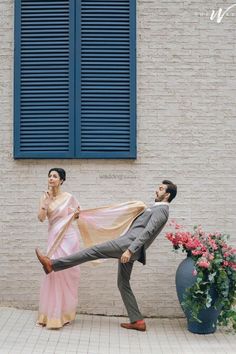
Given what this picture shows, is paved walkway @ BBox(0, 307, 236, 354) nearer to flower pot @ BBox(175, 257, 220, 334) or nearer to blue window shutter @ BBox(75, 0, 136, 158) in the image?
flower pot @ BBox(175, 257, 220, 334)

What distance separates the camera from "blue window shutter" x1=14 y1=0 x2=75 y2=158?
701cm

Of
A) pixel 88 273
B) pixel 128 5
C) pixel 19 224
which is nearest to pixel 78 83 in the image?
pixel 128 5

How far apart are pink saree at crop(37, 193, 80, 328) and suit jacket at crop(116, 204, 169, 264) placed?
1.92 ft

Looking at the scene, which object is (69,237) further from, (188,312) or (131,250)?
(188,312)

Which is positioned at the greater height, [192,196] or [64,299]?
[192,196]

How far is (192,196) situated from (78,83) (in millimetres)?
1918

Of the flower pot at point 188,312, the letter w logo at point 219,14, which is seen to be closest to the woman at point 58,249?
the flower pot at point 188,312

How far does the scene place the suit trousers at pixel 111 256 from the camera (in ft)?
19.9

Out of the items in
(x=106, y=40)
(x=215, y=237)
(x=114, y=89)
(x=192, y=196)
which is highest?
(x=106, y=40)

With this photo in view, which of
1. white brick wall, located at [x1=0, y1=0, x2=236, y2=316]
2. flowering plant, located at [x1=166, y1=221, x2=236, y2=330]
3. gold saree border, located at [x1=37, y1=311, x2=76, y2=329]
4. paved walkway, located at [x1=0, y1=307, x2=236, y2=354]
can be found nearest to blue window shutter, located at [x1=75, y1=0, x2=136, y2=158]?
white brick wall, located at [x1=0, y1=0, x2=236, y2=316]

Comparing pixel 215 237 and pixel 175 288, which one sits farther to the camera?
pixel 175 288

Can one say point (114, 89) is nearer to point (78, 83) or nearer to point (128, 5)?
point (78, 83)

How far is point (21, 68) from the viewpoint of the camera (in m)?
7.04

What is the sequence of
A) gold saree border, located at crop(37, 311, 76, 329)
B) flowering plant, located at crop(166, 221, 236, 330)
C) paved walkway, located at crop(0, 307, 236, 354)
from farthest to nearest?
gold saree border, located at crop(37, 311, 76, 329) < flowering plant, located at crop(166, 221, 236, 330) < paved walkway, located at crop(0, 307, 236, 354)
